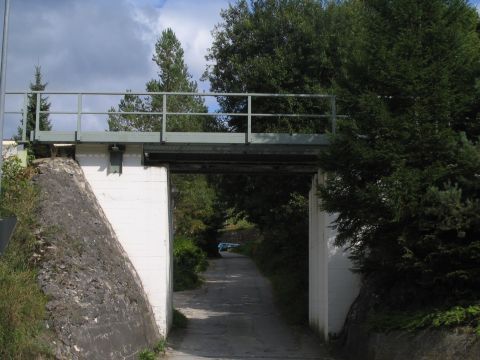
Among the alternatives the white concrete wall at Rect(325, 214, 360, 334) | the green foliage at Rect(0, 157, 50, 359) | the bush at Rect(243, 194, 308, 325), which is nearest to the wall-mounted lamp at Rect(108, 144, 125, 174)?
the green foliage at Rect(0, 157, 50, 359)

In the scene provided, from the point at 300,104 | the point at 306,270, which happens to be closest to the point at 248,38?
the point at 300,104

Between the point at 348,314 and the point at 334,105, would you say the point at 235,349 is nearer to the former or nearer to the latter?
the point at 348,314

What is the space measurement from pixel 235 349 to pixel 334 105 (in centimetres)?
598

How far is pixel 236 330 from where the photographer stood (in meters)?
17.0

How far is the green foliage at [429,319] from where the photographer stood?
9.16m

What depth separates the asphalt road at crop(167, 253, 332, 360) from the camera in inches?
538

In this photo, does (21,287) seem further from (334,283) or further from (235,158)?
(334,283)

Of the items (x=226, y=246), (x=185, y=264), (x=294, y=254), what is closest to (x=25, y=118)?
(x=294, y=254)

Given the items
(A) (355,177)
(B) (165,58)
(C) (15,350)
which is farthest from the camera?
(B) (165,58)

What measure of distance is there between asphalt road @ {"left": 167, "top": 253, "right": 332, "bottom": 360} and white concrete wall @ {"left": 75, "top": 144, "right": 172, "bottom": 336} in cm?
131

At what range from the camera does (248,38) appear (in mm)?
20406

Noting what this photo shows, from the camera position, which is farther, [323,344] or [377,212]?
[323,344]

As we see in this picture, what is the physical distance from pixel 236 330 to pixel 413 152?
872 cm

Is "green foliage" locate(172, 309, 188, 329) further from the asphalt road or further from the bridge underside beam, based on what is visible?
the bridge underside beam
